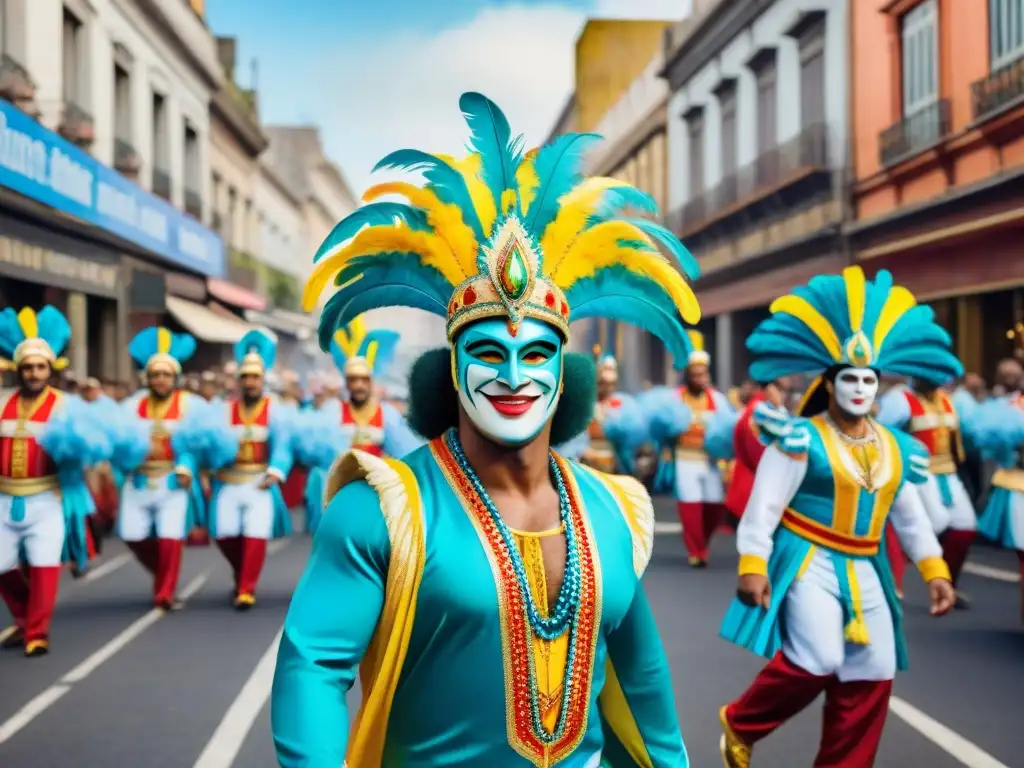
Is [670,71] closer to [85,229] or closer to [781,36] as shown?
[781,36]

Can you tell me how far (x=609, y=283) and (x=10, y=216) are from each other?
54.5 ft

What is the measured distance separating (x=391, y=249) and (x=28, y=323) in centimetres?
631

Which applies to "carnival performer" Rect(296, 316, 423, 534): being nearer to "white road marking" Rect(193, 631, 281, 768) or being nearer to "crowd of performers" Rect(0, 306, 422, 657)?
"crowd of performers" Rect(0, 306, 422, 657)

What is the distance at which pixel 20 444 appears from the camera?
870cm

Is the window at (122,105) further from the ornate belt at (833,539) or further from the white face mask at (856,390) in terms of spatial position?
the ornate belt at (833,539)

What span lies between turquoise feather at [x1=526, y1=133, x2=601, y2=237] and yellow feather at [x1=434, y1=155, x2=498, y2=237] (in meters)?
0.09

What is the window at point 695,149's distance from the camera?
33.8m

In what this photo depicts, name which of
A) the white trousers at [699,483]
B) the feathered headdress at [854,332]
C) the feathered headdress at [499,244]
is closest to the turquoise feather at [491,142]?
the feathered headdress at [499,244]

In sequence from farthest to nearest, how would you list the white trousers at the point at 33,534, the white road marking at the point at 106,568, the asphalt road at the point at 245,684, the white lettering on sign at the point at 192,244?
the white lettering on sign at the point at 192,244
the white road marking at the point at 106,568
the white trousers at the point at 33,534
the asphalt road at the point at 245,684

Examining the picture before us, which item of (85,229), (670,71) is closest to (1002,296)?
(85,229)

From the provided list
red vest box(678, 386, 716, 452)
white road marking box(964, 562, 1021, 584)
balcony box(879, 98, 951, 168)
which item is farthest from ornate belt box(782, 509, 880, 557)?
balcony box(879, 98, 951, 168)

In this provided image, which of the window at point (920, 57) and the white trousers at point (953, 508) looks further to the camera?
the window at point (920, 57)

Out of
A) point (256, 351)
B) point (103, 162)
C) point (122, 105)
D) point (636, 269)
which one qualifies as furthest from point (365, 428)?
point (122, 105)

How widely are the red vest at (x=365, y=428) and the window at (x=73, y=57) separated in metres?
12.4
